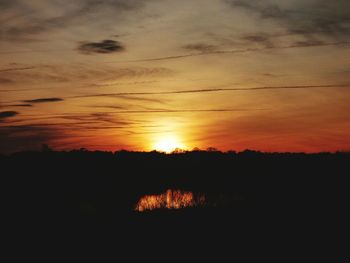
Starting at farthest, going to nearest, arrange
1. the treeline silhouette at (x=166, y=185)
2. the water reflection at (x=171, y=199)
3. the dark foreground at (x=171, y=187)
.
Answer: the water reflection at (x=171, y=199)
the treeline silhouette at (x=166, y=185)
the dark foreground at (x=171, y=187)

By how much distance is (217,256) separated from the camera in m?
11.8

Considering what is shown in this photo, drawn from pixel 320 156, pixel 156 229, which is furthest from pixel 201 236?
pixel 320 156

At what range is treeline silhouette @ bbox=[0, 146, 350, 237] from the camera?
17.6 meters

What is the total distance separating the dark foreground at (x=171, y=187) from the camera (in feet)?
48.8

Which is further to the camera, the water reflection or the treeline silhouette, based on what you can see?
the water reflection

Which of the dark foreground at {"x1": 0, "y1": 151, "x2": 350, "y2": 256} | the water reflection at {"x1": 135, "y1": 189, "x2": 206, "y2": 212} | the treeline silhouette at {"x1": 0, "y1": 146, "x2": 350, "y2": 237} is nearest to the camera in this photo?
the dark foreground at {"x1": 0, "y1": 151, "x2": 350, "y2": 256}

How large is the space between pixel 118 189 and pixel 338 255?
24.3 m

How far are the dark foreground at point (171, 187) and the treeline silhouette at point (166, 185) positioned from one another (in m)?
0.05

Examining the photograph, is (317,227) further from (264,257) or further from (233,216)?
(264,257)

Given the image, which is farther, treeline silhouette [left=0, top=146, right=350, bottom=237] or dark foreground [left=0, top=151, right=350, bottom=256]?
treeline silhouette [left=0, top=146, right=350, bottom=237]

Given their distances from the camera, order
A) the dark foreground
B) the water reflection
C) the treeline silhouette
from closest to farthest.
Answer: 1. the dark foreground
2. the treeline silhouette
3. the water reflection

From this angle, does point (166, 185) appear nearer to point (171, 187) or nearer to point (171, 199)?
point (171, 187)

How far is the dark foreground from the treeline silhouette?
5 centimetres

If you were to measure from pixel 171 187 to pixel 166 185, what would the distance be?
65.9 inches
